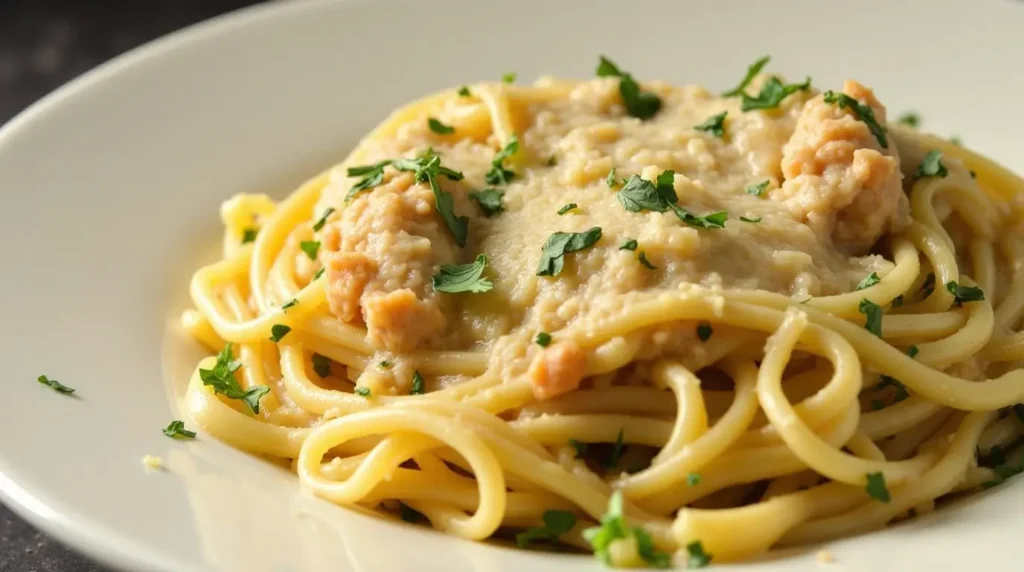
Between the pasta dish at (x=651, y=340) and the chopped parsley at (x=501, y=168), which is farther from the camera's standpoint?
the chopped parsley at (x=501, y=168)

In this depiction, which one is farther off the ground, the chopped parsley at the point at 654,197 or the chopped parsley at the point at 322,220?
the chopped parsley at the point at 654,197

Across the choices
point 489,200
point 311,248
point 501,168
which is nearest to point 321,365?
point 311,248

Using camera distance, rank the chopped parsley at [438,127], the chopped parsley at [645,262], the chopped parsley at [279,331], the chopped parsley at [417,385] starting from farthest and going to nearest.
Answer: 1. the chopped parsley at [438,127]
2. the chopped parsley at [279,331]
3. the chopped parsley at [417,385]
4. the chopped parsley at [645,262]

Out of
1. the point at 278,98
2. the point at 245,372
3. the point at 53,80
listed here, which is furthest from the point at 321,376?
the point at 53,80

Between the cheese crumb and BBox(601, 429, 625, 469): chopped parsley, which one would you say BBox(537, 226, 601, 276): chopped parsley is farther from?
the cheese crumb

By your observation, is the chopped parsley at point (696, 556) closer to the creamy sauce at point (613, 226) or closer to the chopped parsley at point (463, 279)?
the creamy sauce at point (613, 226)

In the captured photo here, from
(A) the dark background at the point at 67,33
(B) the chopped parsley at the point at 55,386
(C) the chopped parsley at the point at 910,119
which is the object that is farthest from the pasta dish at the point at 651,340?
(A) the dark background at the point at 67,33

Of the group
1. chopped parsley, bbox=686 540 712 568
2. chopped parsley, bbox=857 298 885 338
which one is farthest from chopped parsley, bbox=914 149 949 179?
chopped parsley, bbox=686 540 712 568
